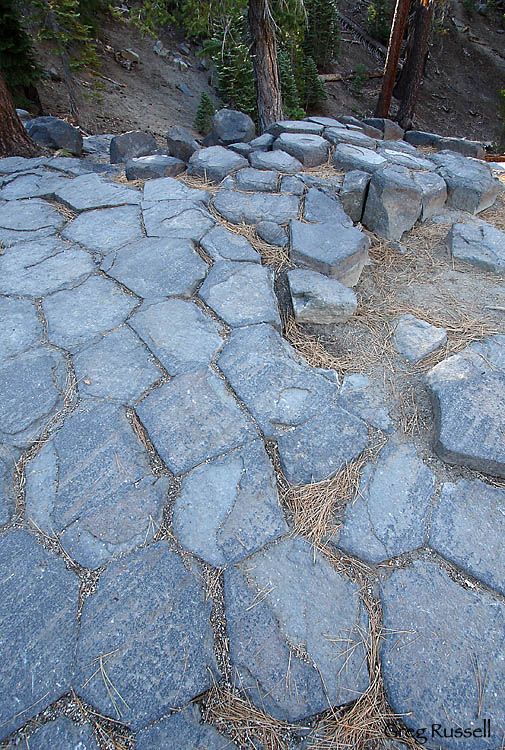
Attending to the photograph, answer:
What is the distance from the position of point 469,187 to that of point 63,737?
13.1 ft

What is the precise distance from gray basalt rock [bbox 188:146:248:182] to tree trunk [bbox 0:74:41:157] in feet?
6.15

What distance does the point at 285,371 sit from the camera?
1.89 meters

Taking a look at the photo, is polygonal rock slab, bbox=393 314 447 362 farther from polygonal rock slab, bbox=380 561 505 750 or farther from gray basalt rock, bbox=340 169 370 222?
gray basalt rock, bbox=340 169 370 222

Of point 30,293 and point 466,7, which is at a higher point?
point 466,7

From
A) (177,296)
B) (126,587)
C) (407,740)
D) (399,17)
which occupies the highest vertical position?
(399,17)

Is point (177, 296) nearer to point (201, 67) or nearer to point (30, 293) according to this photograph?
point (30, 293)

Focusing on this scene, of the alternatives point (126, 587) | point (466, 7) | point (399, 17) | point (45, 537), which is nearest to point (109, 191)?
point (45, 537)

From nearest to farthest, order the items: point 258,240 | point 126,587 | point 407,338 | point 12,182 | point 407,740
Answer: point 407,740 < point 126,587 < point 407,338 < point 258,240 < point 12,182

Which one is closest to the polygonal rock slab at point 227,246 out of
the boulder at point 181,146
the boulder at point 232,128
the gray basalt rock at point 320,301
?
the gray basalt rock at point 320,301

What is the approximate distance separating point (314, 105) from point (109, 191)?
1168 cm

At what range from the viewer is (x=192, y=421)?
1681 millimetres

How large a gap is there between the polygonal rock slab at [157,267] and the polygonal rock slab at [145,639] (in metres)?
1.41

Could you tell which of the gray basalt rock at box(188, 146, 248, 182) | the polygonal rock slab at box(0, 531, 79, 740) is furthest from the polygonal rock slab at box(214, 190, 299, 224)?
the polygonal rock slab at box(0, 531, 79, 740)

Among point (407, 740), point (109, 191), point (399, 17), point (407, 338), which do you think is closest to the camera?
point (407, 740)
